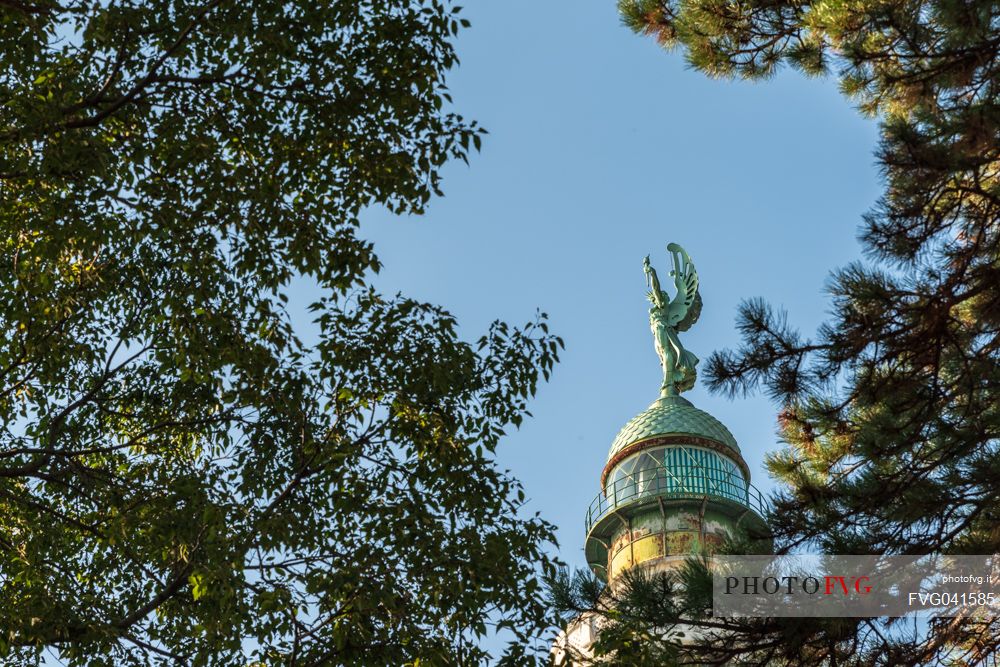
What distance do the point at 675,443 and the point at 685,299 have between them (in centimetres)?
669

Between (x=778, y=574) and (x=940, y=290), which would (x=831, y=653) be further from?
(x=940, y=290)

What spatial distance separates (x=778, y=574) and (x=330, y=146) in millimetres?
5085

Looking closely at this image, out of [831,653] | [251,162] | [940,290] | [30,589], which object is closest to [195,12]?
[251,162]

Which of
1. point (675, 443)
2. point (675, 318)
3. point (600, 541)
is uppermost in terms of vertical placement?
point (675, 318)

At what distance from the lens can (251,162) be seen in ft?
35.4

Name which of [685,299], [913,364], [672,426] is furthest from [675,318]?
[913,364]

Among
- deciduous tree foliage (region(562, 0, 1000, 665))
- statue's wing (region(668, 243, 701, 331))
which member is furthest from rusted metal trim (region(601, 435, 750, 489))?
deciduous tree foliage (region(562, 0, 1000, 665))

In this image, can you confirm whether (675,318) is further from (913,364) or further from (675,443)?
(913,364)

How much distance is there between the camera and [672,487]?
29344mm

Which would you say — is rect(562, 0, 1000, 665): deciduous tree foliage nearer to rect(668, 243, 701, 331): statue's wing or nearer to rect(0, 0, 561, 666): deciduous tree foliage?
rect(0, 0, 561, 666): deciduous tree foliage

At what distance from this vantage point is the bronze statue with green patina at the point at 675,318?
3338 cm

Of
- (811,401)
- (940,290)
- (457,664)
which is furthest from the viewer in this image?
(811,401)

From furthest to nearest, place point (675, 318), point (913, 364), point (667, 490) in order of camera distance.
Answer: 1. point (675, 318)
2. point (667, 490)
3. point (913, 364)

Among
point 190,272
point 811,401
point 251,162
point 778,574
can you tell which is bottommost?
point 778,574
